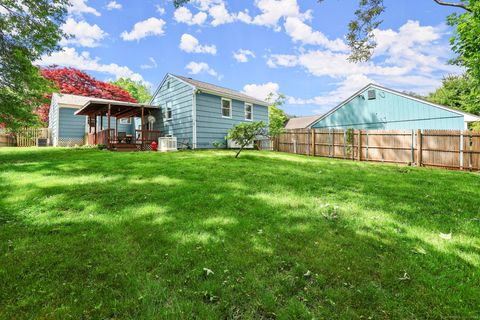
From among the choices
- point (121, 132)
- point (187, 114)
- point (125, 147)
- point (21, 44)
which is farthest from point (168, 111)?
point (21, 44)

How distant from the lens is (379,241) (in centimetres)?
312

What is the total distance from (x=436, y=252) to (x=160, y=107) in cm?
1654

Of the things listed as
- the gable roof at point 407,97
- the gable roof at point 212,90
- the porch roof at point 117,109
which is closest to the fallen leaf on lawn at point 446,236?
the gable roof at point 212,90

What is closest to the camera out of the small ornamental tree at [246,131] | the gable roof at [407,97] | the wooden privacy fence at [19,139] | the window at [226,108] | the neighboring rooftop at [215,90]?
the small ornamental tree at [246,131]

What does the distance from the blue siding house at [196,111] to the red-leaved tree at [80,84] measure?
1395 cm

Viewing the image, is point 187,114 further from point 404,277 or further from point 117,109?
point 404,277

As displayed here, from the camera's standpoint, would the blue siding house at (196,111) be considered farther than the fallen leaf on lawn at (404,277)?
Yes

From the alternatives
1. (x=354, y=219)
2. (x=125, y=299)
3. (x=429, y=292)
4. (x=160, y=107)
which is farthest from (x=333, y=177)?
(x=160, y=107)

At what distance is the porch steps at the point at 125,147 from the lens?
13517 mm

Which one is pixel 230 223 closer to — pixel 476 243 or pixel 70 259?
pixel 70 259

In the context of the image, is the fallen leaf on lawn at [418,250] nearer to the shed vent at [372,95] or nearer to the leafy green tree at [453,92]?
the shed vent at [372,95]

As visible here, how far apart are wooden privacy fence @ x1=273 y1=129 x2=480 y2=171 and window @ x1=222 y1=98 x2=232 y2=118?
158 inches

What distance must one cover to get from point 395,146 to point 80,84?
1212 inches

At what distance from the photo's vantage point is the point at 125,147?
13.7 meters
